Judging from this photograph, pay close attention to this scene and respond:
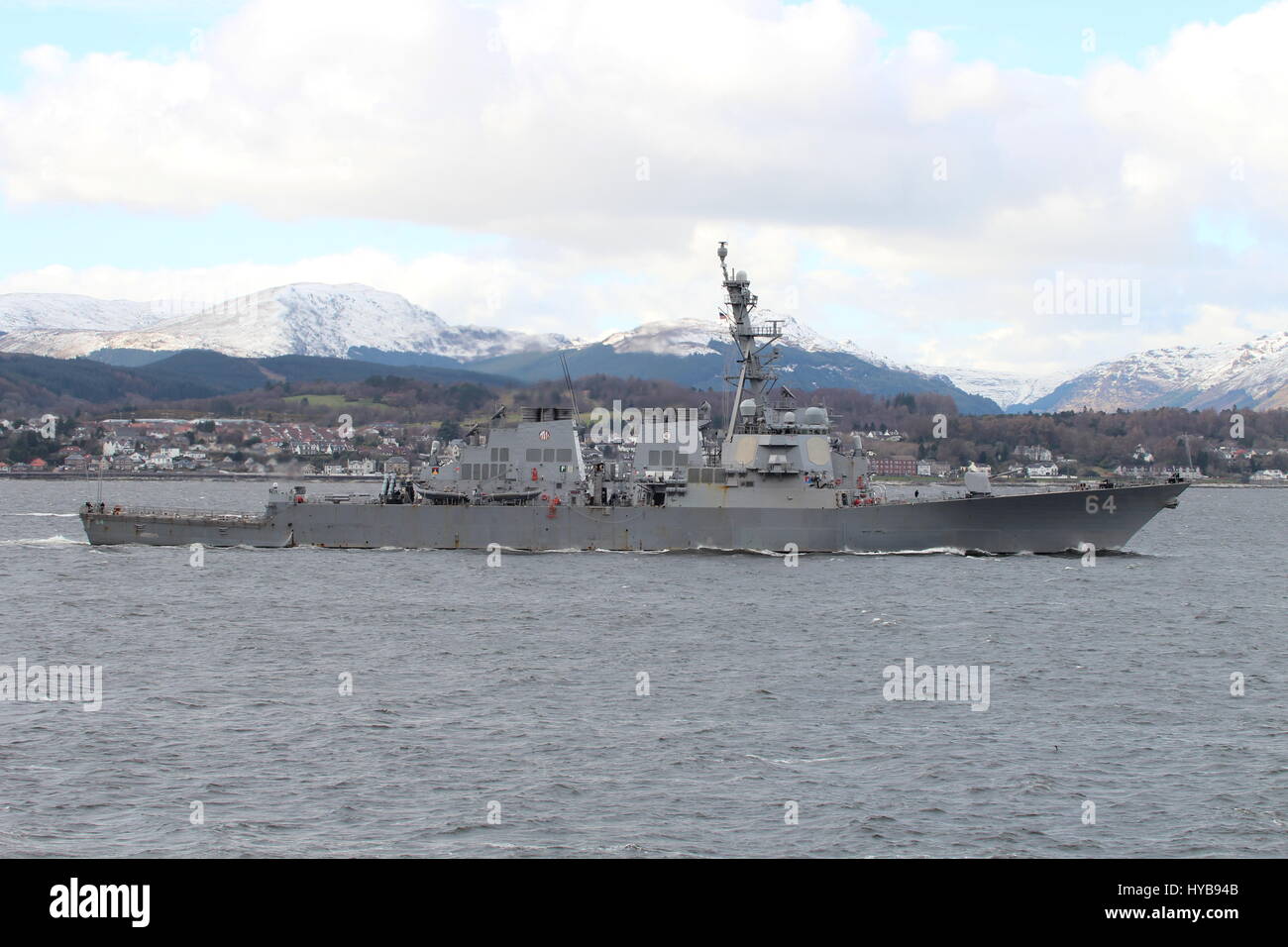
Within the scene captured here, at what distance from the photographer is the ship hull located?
4331 centimetres

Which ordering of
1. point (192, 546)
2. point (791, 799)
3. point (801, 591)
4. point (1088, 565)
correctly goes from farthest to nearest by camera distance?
1. point (192, 546)
2. point (1088, 565)
3. point (801, 591)
4. point (791, 799)

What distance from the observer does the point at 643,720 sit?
2033cm

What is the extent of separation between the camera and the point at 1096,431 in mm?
161375

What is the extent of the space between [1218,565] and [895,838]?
132ft

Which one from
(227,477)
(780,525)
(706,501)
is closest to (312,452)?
(227,477)

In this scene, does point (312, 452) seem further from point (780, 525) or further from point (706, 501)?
point (780, 525)

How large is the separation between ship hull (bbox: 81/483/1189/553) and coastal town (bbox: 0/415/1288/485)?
7744 cm

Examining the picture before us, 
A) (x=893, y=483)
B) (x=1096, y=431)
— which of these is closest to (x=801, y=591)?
(x=893, y=483)

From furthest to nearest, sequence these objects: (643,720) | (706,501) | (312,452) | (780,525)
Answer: (312,452) → (706,501) → (780,525) → (643,720)

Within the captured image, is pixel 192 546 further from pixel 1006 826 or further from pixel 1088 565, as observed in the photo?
pixel 1006 826

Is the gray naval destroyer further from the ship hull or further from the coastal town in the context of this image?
the coastal town

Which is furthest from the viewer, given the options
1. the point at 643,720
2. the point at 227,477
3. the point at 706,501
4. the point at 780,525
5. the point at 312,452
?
the point at 227,477

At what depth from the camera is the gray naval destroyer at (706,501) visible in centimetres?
4338

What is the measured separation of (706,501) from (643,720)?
23682 mm
